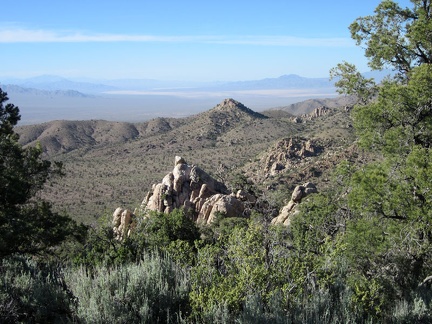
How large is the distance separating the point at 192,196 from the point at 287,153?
87.9 ft

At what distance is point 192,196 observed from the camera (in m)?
34.7

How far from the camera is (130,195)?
5775cm

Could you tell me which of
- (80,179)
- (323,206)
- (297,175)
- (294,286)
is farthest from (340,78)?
(80,179)

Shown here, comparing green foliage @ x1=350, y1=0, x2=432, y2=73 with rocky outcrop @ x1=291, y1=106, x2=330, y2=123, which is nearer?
green foliage @ x1=350, y1=0, x2=432, y2=73

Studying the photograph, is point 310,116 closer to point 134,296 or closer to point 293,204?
point 293,204

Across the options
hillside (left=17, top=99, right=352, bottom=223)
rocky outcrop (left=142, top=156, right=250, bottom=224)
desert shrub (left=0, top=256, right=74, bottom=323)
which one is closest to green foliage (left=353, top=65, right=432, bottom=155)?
desert shrub (left=0, top=256, right=74, bottom=323)

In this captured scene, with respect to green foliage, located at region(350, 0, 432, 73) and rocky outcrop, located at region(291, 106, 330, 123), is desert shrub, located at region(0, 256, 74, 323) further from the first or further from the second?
rocky outcrop, located at region(291, 106, 330, 123)

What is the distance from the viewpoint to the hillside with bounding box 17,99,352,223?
191 feet

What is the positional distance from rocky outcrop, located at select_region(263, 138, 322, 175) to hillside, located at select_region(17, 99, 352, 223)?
1.79 meters

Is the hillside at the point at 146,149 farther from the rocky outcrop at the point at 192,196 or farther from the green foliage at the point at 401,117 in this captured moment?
the green foliage at the point at 401,117

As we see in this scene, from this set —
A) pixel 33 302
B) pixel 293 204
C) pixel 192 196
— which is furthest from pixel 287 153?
pixel 33 302

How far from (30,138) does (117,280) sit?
115820 millimetres

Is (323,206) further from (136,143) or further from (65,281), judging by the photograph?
(136,143)

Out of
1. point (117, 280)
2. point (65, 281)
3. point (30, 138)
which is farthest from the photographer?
point (30, 138)
